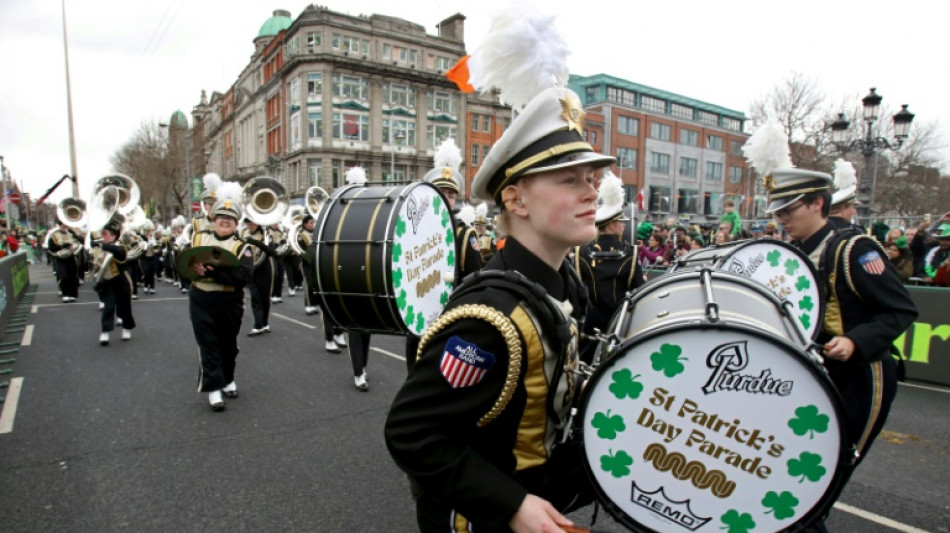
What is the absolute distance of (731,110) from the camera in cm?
7206

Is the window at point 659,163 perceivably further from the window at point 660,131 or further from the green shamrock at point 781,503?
the green shamrock at point 781,503

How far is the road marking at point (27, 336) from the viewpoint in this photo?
8.76 metres

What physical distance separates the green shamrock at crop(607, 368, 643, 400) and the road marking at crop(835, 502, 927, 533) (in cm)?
300

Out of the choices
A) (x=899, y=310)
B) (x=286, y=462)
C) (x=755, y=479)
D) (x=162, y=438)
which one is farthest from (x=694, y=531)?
(x=162, y=438)

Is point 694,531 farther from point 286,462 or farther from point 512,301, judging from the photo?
point 286,462

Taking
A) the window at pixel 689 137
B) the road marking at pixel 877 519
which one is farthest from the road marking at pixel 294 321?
the window at pixel 689 137

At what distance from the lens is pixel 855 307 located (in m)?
Answer: 3.03

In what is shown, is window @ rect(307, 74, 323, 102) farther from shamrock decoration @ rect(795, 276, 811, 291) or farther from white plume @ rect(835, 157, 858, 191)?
shamrock decoration @ rect(795, 276, 811, 291)

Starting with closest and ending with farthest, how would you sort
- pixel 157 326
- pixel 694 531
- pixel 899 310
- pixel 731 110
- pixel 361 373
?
pixel 694 531, pixel 899 310, pixel 361 373, pixel 157 326, pixel 731 110

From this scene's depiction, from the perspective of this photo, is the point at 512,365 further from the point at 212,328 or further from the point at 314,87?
the point at 314,87

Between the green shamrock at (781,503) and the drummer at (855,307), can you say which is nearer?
the green shamrock at (781,503)

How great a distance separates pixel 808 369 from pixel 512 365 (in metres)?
0.82

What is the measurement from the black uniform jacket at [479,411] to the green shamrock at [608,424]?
176 mm

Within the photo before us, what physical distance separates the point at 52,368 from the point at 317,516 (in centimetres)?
591
